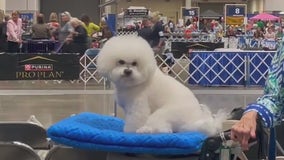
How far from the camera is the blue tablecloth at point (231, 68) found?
1234 cm

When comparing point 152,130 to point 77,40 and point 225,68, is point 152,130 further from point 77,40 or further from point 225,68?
point 77,40

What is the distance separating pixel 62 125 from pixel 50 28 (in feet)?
43.4

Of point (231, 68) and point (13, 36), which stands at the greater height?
point (13, 36)

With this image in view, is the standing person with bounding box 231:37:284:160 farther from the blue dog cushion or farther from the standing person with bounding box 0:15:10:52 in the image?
the standing person with bounding box 0:15:10:52

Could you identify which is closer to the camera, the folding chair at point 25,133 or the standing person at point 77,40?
the folding chair at point 25,133

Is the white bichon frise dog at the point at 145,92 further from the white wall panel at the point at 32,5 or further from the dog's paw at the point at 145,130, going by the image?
the white wall panel at the point at 32,5

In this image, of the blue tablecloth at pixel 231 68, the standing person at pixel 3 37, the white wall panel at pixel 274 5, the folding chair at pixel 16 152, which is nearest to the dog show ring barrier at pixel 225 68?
the blue tablecloth at pixel 231 68

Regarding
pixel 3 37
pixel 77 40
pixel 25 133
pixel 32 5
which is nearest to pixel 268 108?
pixel 25 133

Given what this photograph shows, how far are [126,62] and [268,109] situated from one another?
1297 millimetres

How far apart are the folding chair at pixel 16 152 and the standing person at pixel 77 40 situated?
9589 mm

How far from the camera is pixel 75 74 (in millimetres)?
12148

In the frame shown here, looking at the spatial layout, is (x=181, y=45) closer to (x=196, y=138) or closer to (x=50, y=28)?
(x=50, y=28)

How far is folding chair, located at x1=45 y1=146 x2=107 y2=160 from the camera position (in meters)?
3.32

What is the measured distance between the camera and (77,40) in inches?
506
